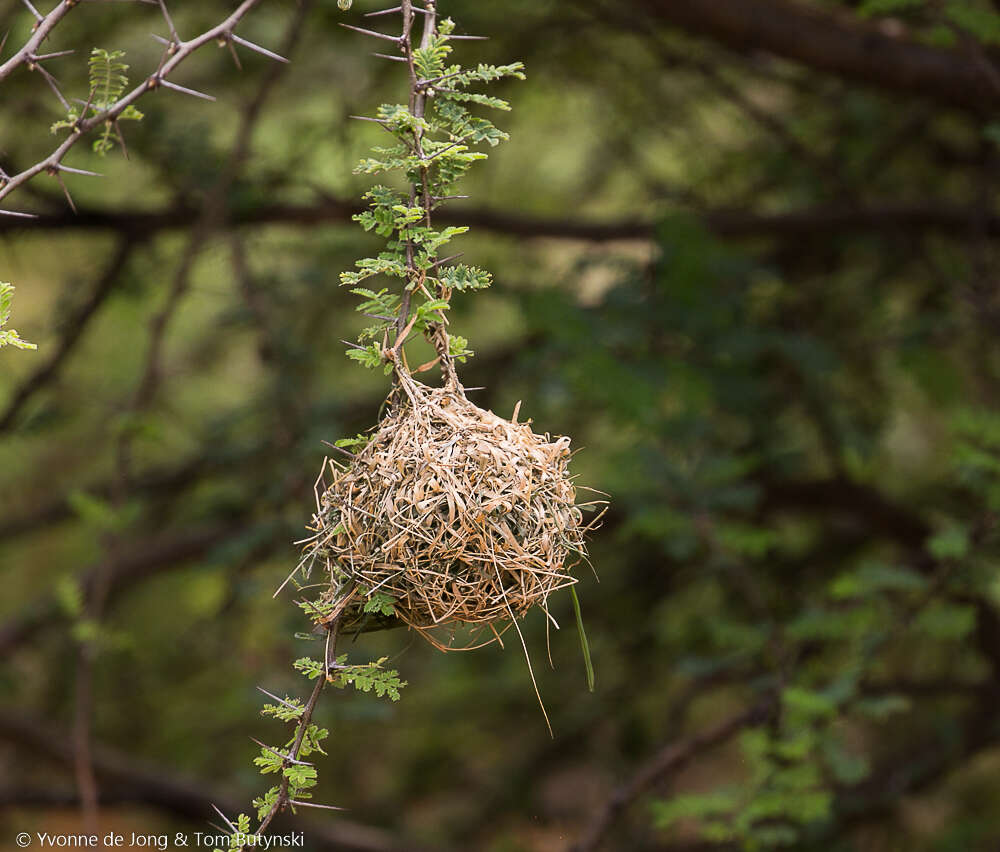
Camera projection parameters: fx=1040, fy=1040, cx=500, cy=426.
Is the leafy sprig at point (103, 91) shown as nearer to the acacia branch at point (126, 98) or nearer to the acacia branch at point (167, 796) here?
the acacia branch at point (126, 98)

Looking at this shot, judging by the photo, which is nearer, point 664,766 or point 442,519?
point 442,519

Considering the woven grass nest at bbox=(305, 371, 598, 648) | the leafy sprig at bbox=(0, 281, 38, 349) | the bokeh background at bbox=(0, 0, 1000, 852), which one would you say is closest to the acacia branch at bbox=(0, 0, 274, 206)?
the leafy sprig at bbox=(0, 281, 38, 349)

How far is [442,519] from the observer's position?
5.87 feet

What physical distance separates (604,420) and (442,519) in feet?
10.3

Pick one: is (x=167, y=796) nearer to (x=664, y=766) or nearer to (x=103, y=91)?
(x=664, y=766)

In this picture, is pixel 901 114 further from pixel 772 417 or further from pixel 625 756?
pixel 625 756

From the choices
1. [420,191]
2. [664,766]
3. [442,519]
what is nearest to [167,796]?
[664,766]

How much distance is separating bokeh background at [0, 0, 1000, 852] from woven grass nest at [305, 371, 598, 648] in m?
1.43

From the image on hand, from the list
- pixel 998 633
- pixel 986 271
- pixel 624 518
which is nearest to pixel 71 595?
pixel 624 518

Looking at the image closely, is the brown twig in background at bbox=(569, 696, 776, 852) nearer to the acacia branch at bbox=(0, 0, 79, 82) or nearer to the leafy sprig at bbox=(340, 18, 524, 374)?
the leafy sprig at bbox=(340, 18, 524, 374)

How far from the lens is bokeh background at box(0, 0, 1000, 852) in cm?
335

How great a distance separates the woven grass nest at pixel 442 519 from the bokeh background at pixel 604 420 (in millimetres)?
1427

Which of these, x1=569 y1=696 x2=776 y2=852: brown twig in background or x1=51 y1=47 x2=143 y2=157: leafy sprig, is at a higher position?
x1=51 y1=47 x2=143 y2=157: leafy sprig

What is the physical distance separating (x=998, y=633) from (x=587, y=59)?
3.20m
